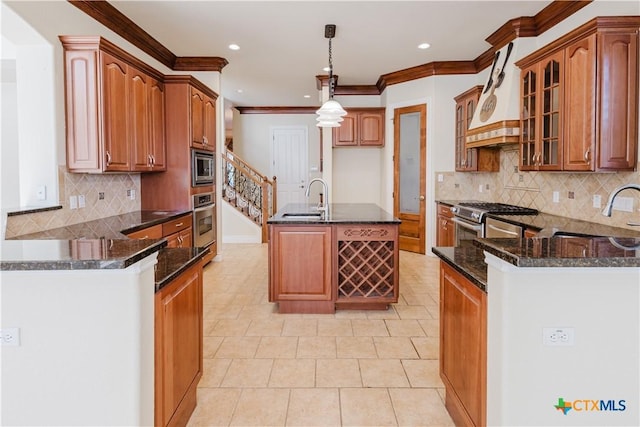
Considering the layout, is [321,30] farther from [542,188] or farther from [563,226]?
[563,226]

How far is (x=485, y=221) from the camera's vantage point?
4.53 m

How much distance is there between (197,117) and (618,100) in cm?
447

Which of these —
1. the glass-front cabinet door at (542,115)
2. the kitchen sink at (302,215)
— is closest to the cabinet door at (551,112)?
the glass-front cabinet door at (542,115)

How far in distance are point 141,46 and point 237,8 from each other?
1536 mm

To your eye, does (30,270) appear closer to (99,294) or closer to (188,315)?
(99,294)

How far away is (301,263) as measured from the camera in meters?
3.92

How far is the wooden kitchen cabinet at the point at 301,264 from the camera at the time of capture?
3.90 meters

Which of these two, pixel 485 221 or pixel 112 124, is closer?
pixel 112 124

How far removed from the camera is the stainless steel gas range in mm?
4543

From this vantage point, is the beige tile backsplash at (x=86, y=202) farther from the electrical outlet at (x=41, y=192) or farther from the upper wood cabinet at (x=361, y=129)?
the upper wood cabinet at (x=361, y=129)

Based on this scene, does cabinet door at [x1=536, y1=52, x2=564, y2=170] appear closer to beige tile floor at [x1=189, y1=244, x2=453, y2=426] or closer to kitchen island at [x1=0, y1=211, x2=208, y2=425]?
beige tile floor at [x1=189, y1=244, x2=453, y2=426]

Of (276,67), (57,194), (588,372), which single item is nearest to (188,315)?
(588,372)

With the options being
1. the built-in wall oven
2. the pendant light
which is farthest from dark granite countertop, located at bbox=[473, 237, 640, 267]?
the built-in wall oven

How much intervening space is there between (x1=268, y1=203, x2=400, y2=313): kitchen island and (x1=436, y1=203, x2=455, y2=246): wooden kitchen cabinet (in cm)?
206
